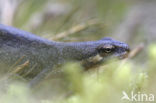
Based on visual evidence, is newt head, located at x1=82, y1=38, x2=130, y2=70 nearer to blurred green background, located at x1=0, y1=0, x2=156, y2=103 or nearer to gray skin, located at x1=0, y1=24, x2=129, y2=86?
gray skin, located at x1=0, y1=24, x2=129, y2=86

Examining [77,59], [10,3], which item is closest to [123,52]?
[77,59]

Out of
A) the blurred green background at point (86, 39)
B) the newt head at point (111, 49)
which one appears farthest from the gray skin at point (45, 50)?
the blurred green background at point (86, 39)

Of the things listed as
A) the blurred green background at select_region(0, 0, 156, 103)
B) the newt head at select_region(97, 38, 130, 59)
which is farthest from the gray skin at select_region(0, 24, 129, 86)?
the blurred green background at select_region(0, 0, 156, 103)

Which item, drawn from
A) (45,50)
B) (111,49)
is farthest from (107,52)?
(45,50)

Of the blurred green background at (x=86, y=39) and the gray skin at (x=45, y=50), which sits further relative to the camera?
the gray skin at (x=45, y=50)

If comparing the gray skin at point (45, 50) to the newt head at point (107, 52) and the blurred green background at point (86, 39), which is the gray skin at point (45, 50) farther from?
the blurred green background at point (86, 39)

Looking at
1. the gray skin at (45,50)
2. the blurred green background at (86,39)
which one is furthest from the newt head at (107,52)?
the blurred green background at (86,39)

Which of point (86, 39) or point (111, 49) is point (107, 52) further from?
point (86, 39)

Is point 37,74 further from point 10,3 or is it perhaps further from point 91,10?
point 91,10
